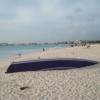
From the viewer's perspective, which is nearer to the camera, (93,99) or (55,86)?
(93,99)

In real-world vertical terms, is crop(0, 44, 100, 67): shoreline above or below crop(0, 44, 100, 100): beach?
below

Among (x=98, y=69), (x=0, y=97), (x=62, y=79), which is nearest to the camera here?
(x=0, y=97)

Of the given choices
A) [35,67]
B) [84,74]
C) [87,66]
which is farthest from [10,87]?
[87,66]

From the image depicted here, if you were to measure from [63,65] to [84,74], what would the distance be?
3164 mm

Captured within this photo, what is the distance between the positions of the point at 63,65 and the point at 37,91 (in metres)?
6.42

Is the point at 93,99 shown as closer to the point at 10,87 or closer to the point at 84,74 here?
the point at 10,87

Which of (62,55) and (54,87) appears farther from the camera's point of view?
(62,55)

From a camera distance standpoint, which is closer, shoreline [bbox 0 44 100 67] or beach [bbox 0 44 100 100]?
beach [bbox 0 44 100 100]

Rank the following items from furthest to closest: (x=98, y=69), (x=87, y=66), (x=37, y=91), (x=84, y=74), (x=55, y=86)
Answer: (x=87, y=66) < (x=98, y=69) < (x=84, y=74) < (x=55, y=86) < (x=37, y=91)

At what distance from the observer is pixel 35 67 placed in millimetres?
14891

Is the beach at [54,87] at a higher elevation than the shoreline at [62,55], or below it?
higher

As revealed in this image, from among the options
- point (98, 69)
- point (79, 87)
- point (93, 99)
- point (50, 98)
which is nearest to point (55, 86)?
point (79, 87)

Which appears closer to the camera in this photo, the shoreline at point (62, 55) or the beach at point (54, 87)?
the beach at point (54, 87)

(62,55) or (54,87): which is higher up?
(54,87)
